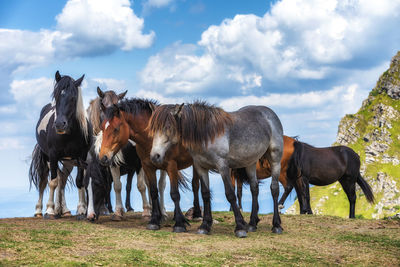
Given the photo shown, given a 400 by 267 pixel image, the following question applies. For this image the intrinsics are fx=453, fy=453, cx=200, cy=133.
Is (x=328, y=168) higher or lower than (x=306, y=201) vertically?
higher

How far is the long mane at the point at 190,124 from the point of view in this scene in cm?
872

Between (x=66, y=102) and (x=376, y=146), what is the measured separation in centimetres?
12738

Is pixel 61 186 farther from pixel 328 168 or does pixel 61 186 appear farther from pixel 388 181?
pixel 388 181

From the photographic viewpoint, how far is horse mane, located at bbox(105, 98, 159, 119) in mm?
9430

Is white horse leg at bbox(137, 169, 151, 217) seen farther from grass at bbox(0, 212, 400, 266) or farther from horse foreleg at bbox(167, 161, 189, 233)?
horse foreleg at bbox(167, 161, 189, 233)

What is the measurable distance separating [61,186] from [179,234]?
4.75 meters

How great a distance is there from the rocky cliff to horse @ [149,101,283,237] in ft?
312

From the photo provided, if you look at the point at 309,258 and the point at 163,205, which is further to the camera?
the point at 163,205

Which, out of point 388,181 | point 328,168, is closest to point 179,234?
point 328,168

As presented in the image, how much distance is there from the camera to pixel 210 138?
887 centimetres

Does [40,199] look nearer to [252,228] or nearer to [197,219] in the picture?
[197,219]

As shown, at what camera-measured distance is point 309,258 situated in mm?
7973

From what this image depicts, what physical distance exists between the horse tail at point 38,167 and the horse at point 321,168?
815cm

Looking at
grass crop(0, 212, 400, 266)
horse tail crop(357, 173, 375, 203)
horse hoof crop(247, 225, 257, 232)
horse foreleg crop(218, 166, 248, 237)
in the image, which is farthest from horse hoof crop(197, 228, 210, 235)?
horse tail crop(357, 173, 375, 203)
